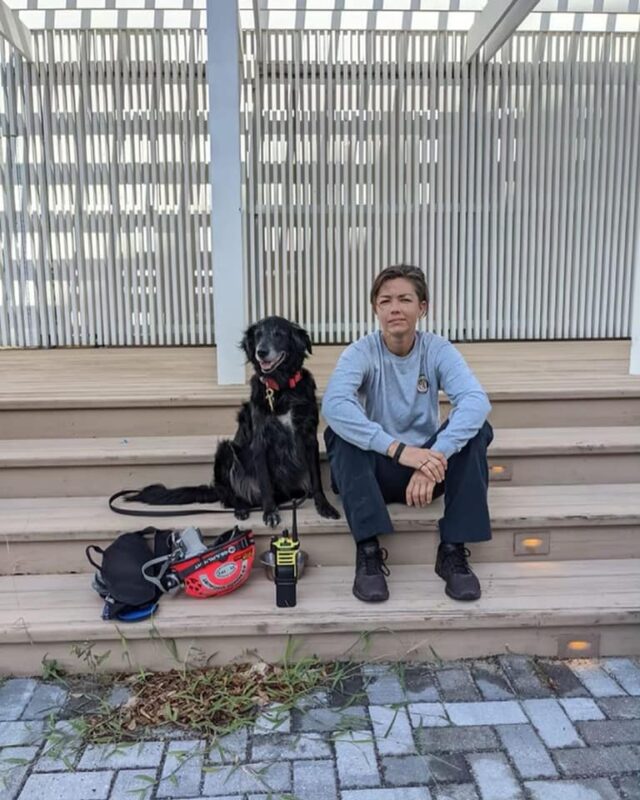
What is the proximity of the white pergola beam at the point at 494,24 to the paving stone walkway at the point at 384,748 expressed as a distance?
386 centimetres

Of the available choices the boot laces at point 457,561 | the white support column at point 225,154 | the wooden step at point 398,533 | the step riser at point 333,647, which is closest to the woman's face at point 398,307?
the wooden step at point 398,533

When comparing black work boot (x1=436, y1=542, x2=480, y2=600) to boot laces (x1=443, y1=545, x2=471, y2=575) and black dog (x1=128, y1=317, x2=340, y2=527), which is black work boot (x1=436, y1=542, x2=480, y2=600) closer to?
boot laces (x1=443, y1=545, x2=471, y2=575)

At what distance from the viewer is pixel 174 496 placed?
2564mm

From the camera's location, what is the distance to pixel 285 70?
5.00 m

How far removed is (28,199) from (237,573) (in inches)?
161

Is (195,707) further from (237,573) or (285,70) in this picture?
(285,70)

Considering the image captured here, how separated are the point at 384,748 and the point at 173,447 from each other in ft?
5.02

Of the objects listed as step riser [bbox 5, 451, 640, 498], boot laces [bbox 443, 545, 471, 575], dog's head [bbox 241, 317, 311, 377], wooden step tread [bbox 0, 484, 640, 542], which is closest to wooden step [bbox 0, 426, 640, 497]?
step riser [bbox 5, 451, 640, 498]

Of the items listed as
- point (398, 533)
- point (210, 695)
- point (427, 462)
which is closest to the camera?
point (210, 695)

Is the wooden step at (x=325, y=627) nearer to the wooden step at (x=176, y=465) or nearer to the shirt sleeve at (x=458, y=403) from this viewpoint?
the shirt sleeve at (x=458, y=403)

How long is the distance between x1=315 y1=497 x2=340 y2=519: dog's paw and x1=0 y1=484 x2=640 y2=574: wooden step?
26mm

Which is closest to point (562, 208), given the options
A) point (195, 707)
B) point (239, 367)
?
point (239, 367)

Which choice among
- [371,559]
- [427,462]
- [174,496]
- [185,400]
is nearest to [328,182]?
[185,400]

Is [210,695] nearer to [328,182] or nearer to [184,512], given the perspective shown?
[184,512]
